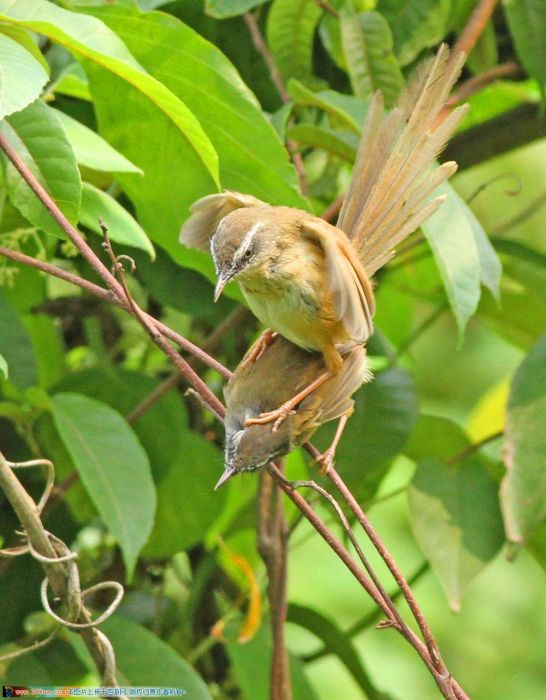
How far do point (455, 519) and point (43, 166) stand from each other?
3.06 ft

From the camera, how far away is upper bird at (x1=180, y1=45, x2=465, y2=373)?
1.47 meters

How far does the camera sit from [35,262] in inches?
52.9

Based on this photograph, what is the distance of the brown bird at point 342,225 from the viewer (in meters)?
1.47

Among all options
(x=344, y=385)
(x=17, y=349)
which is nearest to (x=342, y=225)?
(x=344, y=385)

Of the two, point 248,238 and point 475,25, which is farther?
point 475,25

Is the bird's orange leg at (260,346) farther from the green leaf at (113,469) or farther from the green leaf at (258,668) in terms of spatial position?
the green leaf at (258,668)

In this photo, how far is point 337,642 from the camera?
2.18m

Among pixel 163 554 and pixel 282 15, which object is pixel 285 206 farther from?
pixel 163 554

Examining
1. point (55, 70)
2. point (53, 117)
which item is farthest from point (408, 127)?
point (55, 70)

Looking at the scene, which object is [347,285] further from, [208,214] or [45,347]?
[45,347]

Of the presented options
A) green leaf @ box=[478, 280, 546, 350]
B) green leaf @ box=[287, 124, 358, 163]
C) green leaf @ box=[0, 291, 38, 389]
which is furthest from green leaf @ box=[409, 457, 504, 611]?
green leaf @ box=[0, 291, 38, 389]

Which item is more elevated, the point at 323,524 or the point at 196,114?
the point at 196,114

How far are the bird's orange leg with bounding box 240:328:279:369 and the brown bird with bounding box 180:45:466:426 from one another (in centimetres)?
8

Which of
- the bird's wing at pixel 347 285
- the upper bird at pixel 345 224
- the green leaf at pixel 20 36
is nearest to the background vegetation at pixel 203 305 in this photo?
the green leaf at pixel 20 36
